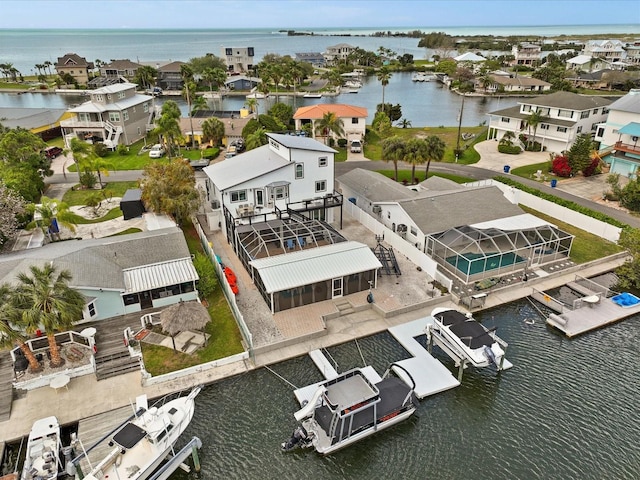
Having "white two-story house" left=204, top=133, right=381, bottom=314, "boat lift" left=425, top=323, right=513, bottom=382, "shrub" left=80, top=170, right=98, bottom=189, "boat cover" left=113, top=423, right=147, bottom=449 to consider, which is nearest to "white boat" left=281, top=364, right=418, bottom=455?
"boat lift" left=425, top=323, right=513, bottom=382

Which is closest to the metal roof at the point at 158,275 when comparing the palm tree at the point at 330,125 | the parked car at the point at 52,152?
the palm tree at the point at 330,125

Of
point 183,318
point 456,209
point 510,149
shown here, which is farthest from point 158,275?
point 510,149

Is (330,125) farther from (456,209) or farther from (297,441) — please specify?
(297,441)

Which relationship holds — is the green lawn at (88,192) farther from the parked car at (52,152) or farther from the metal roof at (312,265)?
the metal roof at (312,265)

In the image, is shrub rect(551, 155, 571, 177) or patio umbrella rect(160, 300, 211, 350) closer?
patio umbrella rect(160, 300, 211, 350)

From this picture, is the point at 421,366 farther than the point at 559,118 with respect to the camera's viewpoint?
No

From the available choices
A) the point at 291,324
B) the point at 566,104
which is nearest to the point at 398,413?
the point at 291,324

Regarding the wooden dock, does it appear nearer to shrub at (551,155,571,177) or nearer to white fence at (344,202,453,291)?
white fence at (344,202,453,291)
